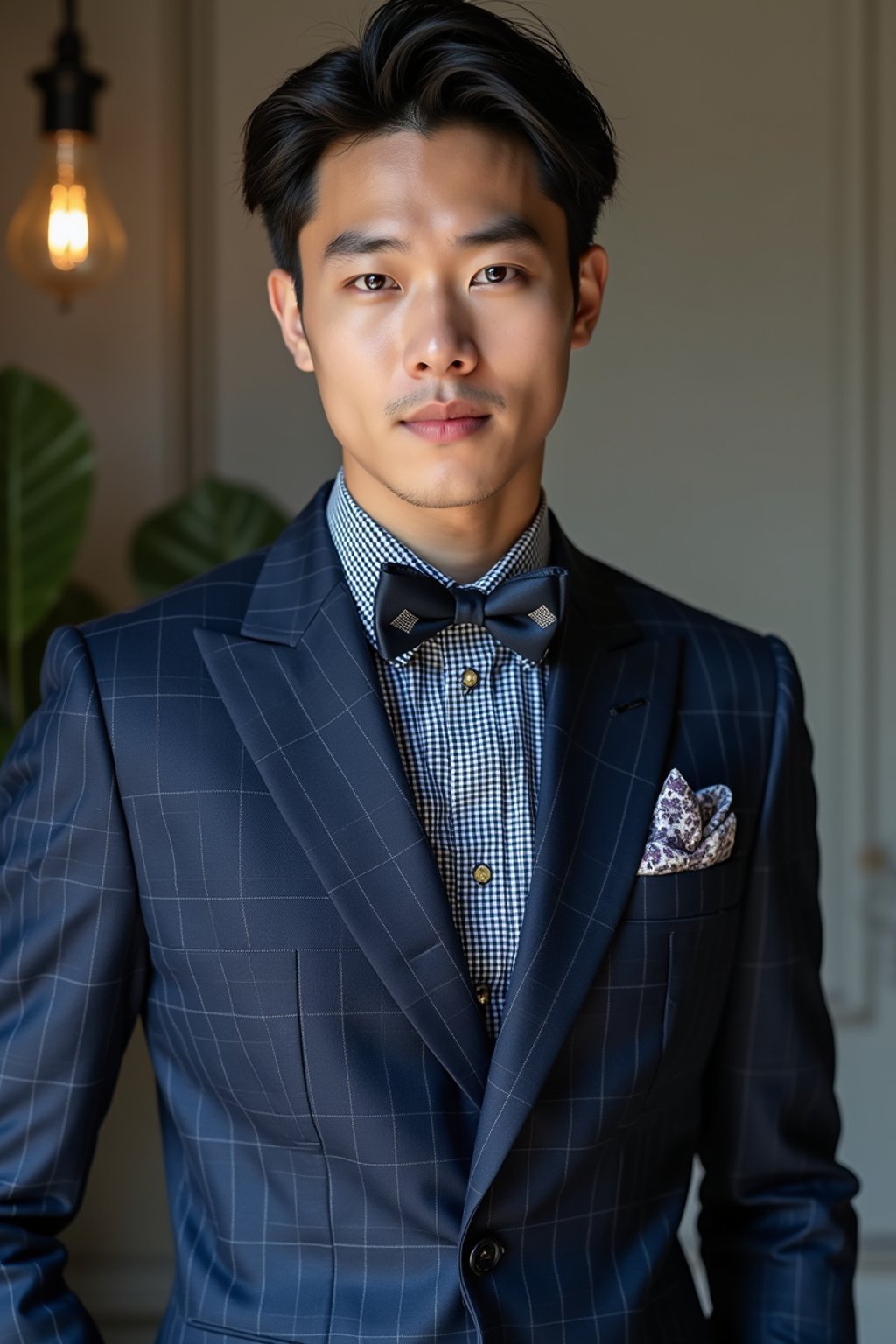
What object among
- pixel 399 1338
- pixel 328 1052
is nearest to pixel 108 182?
pixel 328 1052

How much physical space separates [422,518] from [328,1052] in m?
0.50

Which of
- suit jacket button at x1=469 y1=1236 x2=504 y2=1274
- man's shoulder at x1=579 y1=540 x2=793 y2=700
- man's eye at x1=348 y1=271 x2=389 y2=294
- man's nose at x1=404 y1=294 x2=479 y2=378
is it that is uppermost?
man's eye at x1=348 y1=271 x2=389 y2=294

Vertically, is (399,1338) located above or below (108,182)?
below

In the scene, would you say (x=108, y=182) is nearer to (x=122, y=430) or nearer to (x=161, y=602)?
(x=122, y=430)

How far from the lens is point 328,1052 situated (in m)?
1.23

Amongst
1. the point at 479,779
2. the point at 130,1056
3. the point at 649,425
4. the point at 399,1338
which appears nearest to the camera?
the point at 399,1338

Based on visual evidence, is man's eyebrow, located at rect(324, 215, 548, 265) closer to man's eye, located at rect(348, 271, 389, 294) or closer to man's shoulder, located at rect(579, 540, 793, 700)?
man's eye, located at rect(348, 271, 389, 294)

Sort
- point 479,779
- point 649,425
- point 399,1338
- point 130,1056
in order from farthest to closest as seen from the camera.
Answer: point 649,425
point 130,1056
point 479,779
point 399,1338

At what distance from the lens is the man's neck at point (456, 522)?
1386mm

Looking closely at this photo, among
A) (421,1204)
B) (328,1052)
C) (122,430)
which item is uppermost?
(122,430)

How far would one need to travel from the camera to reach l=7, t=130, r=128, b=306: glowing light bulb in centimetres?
226

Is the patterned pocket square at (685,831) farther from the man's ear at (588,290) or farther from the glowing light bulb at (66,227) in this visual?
the glowing light bulb at (66,227)

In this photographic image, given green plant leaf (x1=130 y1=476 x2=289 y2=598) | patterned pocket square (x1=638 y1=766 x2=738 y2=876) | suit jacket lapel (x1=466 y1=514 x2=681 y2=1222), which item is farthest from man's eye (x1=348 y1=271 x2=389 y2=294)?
green plant leaf (x1=130 y1=476 x2=289 y2=598)

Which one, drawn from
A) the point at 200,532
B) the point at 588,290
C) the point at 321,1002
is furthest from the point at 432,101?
the point at 200,532
